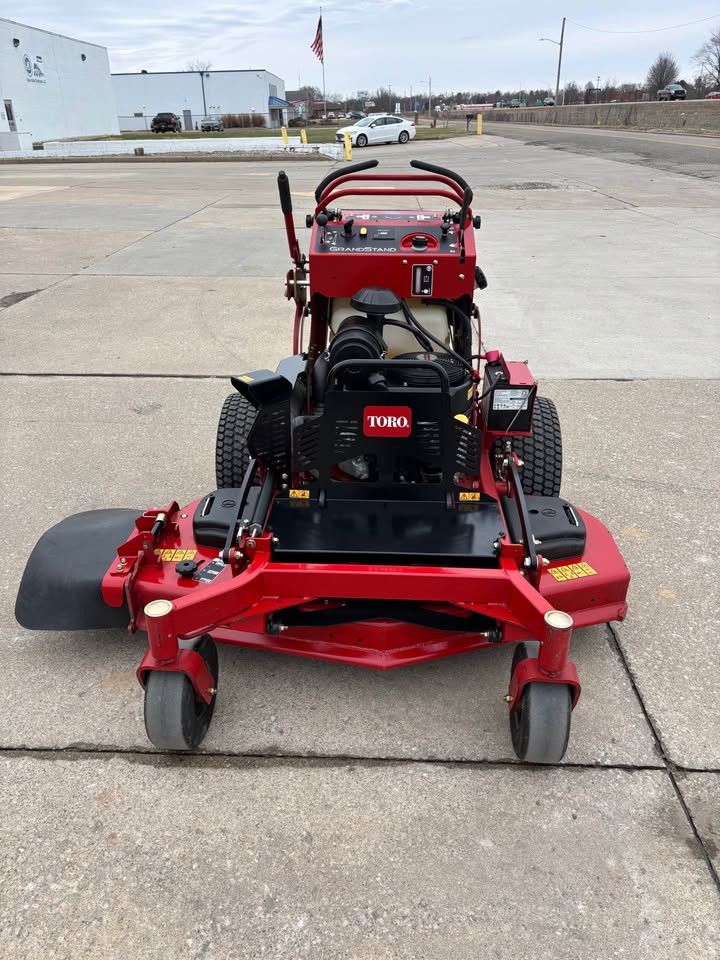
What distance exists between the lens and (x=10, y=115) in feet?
105

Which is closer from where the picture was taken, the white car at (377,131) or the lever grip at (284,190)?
the lever grip at (284,190)

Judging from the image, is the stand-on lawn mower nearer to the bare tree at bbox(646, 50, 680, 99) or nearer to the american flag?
the american flag

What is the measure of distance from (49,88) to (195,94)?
38044mm

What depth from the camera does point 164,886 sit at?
1.86 m

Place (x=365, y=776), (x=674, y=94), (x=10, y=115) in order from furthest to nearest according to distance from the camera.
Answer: (x=674, y=94)
(x=10, y=115)
(x=365, y=776)

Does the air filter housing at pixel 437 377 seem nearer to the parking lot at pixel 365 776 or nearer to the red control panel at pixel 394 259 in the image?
the red control panel at pixel 394 259

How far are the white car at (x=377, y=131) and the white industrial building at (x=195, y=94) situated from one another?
42.2 meters

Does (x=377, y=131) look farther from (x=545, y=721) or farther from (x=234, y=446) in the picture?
(x=545, y=721)

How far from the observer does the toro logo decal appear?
7.64ft

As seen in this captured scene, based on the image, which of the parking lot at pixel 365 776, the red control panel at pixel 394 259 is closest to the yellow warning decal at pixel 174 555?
the parking lot at pixel 365 776

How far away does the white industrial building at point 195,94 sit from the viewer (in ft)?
224

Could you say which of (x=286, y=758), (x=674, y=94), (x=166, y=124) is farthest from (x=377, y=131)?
(x=674, y=94)

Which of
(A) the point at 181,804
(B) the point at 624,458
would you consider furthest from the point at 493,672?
(B) the point at 624,458

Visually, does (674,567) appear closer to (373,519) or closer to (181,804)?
(373,519)
